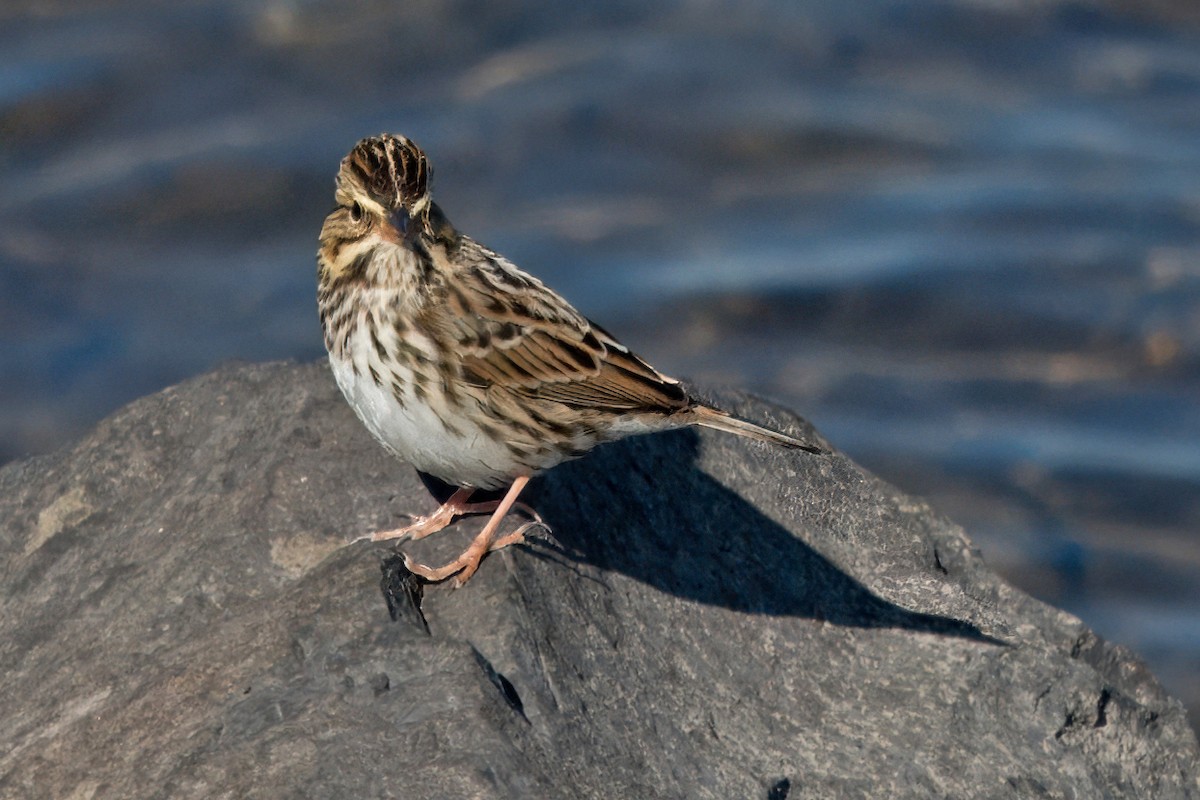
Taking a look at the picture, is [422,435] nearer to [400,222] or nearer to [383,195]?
[400,222]

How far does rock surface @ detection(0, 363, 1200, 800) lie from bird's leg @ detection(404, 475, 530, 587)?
82 mm

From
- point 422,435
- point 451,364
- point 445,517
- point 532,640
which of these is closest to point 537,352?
point 451,364

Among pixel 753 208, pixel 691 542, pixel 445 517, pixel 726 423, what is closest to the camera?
pixel 726 423

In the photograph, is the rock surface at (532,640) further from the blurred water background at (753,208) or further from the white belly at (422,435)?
the blurred water background at (753,208)

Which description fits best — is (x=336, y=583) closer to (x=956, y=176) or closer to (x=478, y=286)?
(x=478, y=286)

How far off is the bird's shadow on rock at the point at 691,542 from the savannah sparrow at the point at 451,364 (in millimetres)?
335

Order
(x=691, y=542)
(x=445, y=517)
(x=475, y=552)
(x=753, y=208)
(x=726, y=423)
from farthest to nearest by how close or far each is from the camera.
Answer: (x=753, y=208) → (x=691, y=542) → (x=445, y=517) → (x=726, y=423) → (x=475, y=552)

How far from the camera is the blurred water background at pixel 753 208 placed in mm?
13555

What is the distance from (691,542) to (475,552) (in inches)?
44.7

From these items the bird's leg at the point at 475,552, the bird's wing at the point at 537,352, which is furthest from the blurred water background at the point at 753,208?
the bird's leg at the point at 475,552

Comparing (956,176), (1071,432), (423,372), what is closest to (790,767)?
(423,372)

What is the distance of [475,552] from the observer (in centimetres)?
688

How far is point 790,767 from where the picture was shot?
655 cm

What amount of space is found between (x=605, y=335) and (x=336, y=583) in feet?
6.34
